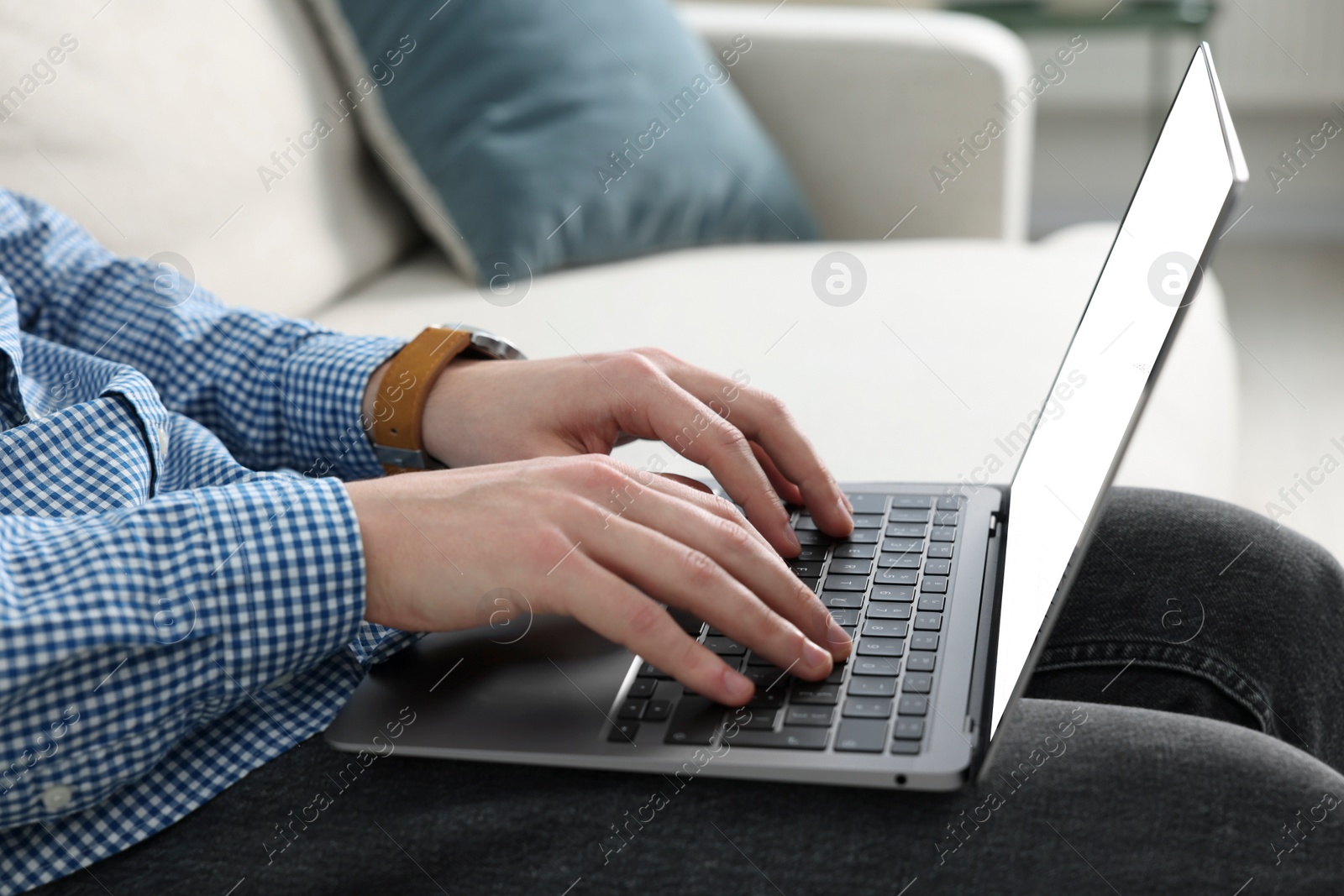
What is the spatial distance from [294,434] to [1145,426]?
2.22 ft

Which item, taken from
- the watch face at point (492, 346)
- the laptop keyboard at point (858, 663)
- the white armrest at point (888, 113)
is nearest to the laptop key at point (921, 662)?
the laptop keyboard at point (858, 663)

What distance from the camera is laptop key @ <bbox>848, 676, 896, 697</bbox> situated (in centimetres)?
54

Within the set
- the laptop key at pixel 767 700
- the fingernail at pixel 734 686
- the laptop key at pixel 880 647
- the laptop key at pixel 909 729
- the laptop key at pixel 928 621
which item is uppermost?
the fingernail at pixel 734 686

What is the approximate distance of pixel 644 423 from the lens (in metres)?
0.69

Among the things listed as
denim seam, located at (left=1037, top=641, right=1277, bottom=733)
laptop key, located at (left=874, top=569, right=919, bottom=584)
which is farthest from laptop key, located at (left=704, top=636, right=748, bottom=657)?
denim seam, located at (left=1037, top=641, right=1277, bottom=733)

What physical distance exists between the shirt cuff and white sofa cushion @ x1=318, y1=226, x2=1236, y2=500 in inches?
8.2

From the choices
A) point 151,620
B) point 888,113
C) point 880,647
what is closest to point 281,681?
point 151,620

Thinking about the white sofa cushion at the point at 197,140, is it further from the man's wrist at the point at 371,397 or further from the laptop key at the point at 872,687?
the laptop key at the point at 872,687

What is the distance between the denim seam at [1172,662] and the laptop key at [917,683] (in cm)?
17

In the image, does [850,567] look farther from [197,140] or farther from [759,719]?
[197,140]

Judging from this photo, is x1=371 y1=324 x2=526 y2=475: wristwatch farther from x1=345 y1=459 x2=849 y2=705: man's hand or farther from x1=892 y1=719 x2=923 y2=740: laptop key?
x1=892 y1=719 x2=923 y2=740: laptop key

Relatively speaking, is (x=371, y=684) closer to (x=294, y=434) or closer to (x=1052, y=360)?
(x=294, y=434)

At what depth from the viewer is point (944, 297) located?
1161 millimetres

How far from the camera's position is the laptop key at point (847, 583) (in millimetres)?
643
